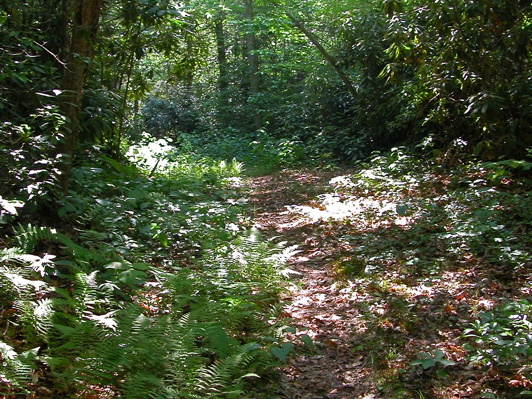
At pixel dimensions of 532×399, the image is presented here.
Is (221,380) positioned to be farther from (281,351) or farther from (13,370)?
(13,370)

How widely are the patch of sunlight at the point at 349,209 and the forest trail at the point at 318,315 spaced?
0.11 metres

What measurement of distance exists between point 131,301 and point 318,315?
1817mm

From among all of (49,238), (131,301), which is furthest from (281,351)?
(49,238)

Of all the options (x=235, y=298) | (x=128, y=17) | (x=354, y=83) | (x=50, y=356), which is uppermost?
(x=128, y=17)

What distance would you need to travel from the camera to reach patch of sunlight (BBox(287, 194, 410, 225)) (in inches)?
288

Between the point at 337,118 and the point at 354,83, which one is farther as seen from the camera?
the point at 337,118

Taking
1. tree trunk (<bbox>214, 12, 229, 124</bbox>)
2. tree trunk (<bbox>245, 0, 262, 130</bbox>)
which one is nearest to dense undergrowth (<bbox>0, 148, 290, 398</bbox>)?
tree trunk (<bbox>245, 0, 262, 130</bbox>)

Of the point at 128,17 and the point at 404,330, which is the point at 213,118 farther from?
the point at 404,330

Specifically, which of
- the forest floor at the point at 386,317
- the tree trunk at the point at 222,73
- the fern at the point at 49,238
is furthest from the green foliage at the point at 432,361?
the tree trunk at the point at 222,73

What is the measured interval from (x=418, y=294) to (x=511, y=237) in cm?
151

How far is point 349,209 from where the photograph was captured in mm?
7758

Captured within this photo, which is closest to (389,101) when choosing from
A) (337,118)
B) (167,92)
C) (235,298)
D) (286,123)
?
(337,118)

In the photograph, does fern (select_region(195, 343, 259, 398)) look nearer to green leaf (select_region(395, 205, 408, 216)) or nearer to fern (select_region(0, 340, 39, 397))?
fern (select_region(0, 340, 39, 397))

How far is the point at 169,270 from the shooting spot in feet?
16.9
